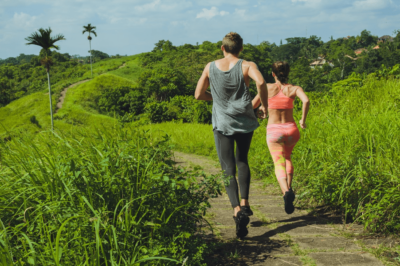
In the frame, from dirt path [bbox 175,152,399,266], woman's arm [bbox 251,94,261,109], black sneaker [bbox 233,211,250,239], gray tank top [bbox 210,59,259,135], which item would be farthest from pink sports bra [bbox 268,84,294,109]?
black sneaker [bbox 233,211,250,239]

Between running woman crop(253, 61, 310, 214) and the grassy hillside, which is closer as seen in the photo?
running woman crop(253, 61, 310, 214)

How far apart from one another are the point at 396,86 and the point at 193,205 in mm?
5559

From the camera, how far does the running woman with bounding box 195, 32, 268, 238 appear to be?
10.2 feet

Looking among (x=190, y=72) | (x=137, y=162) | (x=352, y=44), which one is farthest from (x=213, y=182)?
(x=352, y=44)

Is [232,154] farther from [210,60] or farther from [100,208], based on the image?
[210,60]

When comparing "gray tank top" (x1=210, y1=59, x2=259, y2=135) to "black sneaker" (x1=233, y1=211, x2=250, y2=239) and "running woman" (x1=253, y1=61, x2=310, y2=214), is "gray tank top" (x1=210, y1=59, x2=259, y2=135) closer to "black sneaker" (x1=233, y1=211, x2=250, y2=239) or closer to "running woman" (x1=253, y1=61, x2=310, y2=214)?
"running woman" (x1=253, y1=61, x2=310, y2=214)

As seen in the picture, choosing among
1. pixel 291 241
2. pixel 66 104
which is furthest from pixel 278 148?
pixel 66 104

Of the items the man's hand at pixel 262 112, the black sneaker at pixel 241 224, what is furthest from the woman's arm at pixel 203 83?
the black sneaker at pixel 241 224

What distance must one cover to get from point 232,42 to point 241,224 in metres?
1.63

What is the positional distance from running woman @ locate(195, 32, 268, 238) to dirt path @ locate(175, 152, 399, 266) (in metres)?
0.26

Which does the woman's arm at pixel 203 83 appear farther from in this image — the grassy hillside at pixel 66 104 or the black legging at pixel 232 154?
the grassy hillside at pixel 66 104

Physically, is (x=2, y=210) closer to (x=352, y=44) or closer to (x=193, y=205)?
(x=193, y=205)

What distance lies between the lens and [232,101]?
317cm

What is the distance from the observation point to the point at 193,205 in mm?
2426
